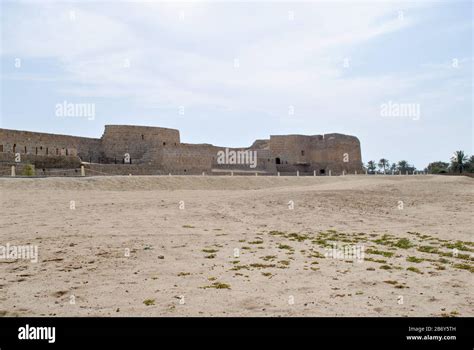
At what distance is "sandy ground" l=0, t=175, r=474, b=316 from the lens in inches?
225

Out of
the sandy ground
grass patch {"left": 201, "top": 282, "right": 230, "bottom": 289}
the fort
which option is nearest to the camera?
the sandy ground

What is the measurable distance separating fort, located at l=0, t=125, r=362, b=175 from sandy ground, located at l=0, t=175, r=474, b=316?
51.3ft

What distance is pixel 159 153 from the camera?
135 ft

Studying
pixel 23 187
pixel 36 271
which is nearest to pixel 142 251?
pixel 36 271

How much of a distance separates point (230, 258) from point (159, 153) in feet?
111

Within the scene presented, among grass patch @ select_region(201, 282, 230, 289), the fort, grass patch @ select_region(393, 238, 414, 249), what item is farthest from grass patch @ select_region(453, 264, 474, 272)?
the fort

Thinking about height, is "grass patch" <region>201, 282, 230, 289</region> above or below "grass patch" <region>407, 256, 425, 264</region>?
above

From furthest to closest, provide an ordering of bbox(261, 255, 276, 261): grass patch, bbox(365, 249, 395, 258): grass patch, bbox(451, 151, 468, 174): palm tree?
bbox(451, 151, 468, 174): palm tree
bbox(365, 249, 395, 258): grass patch
bbox(261, 255, 276, 261): grass patch

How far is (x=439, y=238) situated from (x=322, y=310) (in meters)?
6.98

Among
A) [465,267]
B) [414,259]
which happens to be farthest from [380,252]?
[465,267]

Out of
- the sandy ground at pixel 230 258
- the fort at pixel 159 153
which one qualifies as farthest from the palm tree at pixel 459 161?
the sandy ground at pixel 230 258

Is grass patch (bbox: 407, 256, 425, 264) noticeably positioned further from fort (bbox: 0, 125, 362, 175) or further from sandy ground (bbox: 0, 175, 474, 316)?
fort (bbox: 0, 125, 362, 175)

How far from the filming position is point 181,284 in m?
6.57
